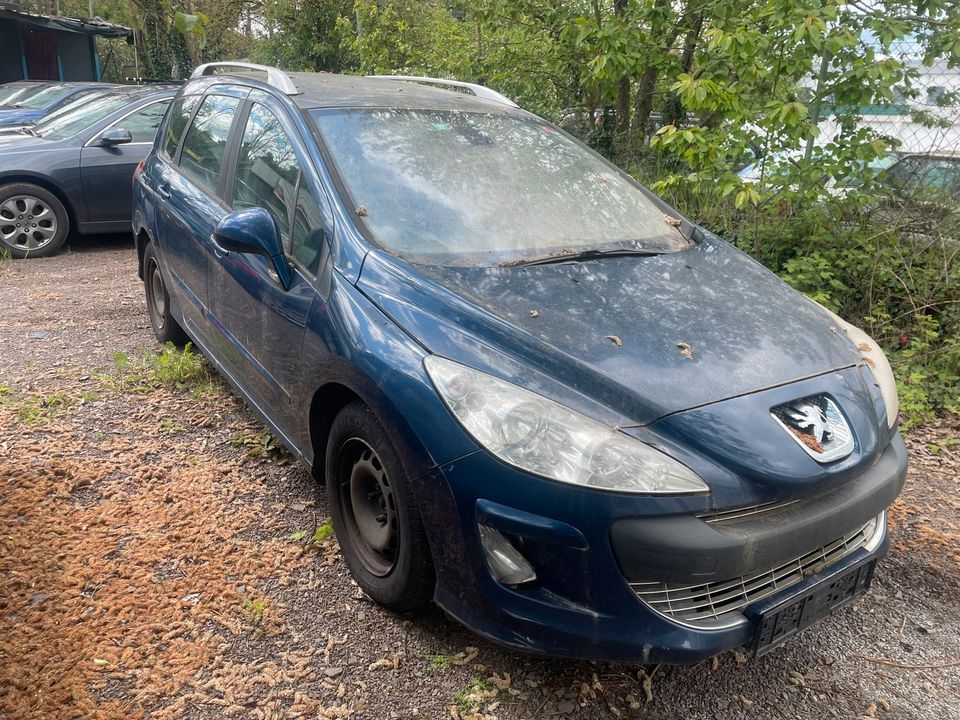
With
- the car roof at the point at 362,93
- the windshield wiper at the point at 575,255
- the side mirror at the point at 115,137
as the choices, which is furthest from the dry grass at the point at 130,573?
the side mirror at the point at 115,137

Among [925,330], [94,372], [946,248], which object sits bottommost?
[94,372]

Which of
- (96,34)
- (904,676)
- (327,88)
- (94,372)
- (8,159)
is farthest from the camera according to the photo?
(96,34)

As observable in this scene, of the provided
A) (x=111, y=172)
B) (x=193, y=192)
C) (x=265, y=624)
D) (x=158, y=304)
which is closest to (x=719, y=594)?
(x=265, y=624)

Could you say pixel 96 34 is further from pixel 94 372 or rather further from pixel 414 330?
pixel 414 330

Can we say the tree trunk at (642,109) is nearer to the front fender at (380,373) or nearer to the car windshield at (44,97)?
the front fender at (380,373)

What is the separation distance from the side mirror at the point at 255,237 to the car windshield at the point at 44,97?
1043 cm

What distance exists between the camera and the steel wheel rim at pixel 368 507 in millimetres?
2566

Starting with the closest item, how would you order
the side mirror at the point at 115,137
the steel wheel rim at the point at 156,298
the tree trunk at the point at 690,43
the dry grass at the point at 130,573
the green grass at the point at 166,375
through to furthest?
1. the dry grass at the point at 130,573
2. the green grass at the point at 166,375
3. the steel wheel rim at the point at 156,298
4. the tree trunk at the point at 690,43
5. the side mirror at the point at 115,137

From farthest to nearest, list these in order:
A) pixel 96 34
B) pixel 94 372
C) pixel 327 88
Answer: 1. pixel 96 34
2. pixel 94 372
3. pixel 327 88

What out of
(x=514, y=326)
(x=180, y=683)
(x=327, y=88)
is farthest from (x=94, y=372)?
(x=514, y=326)

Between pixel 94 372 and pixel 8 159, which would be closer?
pixel 94 372

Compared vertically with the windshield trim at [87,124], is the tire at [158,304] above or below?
below

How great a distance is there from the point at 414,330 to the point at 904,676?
1967 mm

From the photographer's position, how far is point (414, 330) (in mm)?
2434
